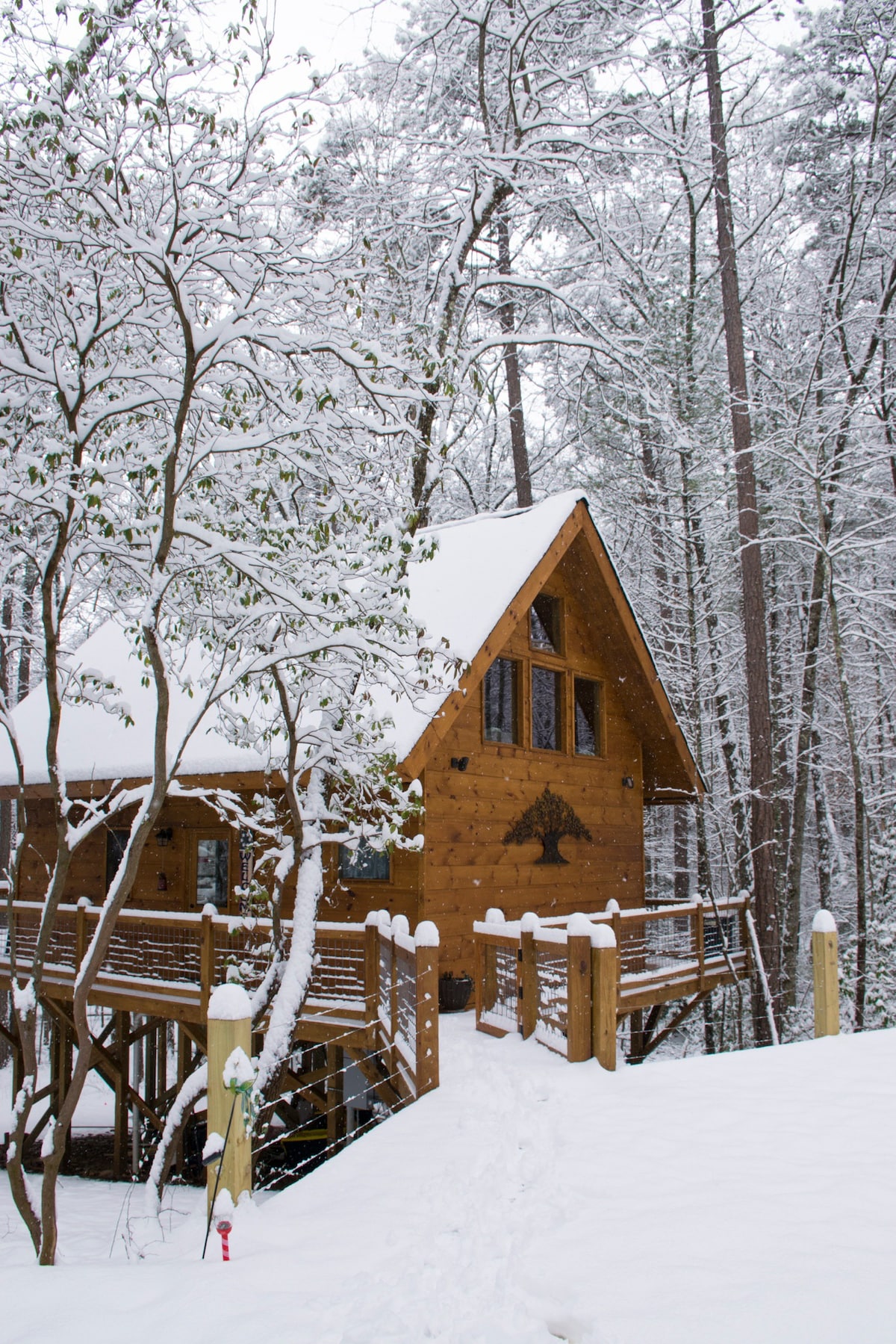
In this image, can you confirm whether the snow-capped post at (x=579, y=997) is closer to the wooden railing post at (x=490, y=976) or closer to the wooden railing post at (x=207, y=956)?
the wooden railing post at (x=490, y=976)

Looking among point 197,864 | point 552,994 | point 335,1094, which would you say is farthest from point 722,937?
point 197,864

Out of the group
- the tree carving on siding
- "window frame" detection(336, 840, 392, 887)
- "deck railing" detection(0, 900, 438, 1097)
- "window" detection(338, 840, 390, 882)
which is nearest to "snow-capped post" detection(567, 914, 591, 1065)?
"deck railing" detection(0, 900, 438, 1097)

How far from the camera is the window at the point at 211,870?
13.0 metres

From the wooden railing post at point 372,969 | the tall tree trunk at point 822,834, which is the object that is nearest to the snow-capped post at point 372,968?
the wooden railing post at point 372,969

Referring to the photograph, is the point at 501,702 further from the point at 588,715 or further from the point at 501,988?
the point at 501,988

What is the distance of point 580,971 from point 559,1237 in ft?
9.83

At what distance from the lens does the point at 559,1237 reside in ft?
14.3

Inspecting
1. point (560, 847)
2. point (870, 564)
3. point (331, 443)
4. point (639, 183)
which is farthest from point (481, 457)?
point (331, 443)

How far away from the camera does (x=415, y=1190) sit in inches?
198

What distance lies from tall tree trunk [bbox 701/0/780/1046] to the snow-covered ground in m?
6.43

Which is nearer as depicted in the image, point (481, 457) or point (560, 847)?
point (560, 847)

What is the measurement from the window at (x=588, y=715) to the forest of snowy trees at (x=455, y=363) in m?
2.26

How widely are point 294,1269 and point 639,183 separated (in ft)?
64.7

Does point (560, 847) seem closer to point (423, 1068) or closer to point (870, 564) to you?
point (423, 1068)
